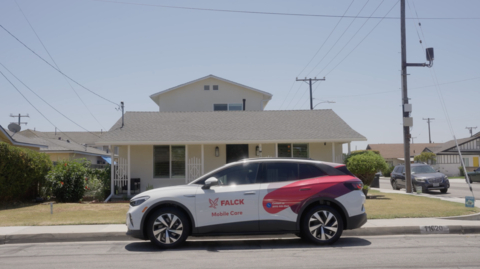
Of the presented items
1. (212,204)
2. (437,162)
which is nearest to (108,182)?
(212,204)

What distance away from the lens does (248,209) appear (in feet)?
26.0

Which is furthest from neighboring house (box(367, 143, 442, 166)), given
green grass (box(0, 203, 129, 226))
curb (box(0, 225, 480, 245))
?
curb (box(0, 225, 480, 245))

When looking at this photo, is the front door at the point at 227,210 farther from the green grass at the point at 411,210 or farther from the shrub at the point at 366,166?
the shrub at the point at 366,166

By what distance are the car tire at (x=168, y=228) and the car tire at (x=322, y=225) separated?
2.32m

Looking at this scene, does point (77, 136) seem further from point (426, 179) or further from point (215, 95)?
point (426, 179)

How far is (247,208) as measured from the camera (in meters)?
7.91

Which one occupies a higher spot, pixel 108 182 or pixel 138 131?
pixel 138 131

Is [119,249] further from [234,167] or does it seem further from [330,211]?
[330,211]

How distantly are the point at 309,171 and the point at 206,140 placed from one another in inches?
406

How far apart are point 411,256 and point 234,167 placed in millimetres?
3618

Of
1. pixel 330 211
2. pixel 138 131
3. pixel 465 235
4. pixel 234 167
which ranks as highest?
pixel 138 131

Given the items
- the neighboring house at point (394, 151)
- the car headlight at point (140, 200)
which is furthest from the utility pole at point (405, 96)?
the neighboring house at point (394, 151)

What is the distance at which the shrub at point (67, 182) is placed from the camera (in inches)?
653

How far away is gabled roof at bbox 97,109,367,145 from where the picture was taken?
18.3 m
